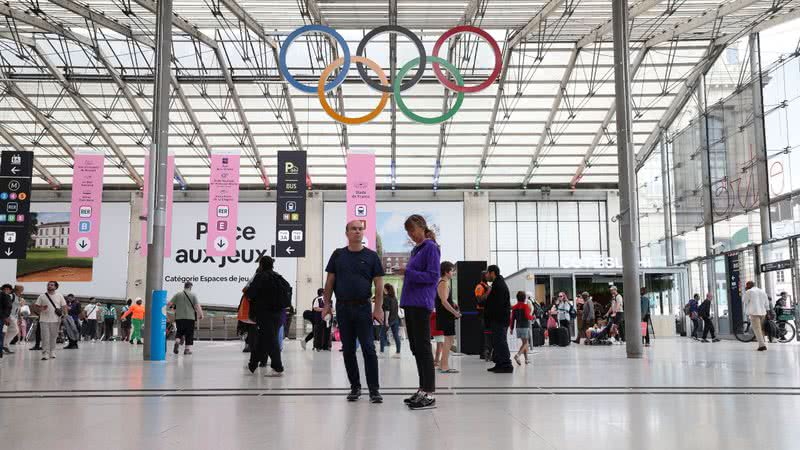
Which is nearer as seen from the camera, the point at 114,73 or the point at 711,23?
the point at 711,23

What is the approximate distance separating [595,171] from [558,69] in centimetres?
951

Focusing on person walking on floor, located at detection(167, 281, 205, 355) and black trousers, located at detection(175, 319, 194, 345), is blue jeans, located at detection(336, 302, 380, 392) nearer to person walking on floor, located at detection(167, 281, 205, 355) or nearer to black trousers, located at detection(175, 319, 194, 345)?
person walking on floor, located at detection(167, 281, 205, 355)

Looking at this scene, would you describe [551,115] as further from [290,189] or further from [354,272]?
[354,272]

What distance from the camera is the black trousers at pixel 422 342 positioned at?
5.94 m

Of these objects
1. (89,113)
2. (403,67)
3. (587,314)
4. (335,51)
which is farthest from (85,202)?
(587,314)

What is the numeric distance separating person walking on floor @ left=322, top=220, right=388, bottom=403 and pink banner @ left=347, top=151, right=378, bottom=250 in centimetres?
1690

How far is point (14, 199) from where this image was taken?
76.1ft

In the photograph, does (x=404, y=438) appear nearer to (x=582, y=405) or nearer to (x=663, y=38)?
(x=582, y=405)

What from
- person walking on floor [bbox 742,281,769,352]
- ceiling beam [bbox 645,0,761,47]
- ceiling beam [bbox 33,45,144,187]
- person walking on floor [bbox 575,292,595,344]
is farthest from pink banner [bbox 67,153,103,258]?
ceiling beam [bbox 645,0,761,47]

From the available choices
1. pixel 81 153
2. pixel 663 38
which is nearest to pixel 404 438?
pixel 81 153

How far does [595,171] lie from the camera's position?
37656 millimetres

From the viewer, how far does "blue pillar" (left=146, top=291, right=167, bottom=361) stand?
44.6 feet

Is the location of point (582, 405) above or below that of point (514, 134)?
below

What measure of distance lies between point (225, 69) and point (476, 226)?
1523cm
